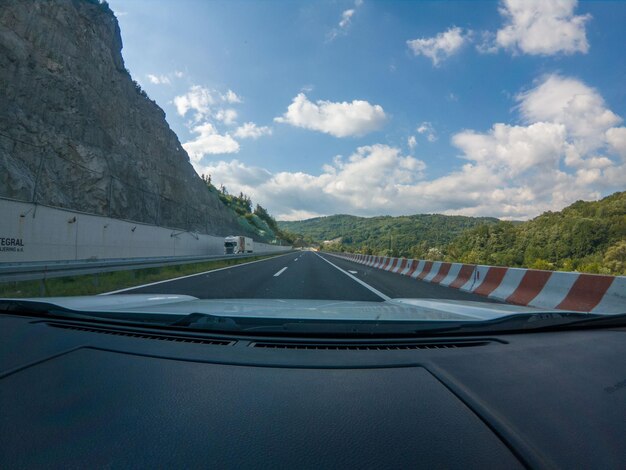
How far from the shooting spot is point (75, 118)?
877 inches

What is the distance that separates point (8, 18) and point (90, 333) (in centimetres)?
2591

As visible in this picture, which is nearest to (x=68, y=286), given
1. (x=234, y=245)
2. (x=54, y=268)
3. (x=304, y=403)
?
(x=54, y=268)

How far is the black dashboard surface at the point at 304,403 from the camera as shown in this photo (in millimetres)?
1242

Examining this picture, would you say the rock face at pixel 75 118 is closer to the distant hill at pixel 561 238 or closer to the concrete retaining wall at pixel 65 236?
the concrete retaining wall at pixel 65 236

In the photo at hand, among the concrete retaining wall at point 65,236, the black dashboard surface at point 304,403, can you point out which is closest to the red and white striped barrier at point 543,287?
the black dashboard surface at point 304,403

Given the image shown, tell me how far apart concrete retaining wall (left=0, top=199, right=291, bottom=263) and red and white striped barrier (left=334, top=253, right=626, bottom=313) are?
1312cm

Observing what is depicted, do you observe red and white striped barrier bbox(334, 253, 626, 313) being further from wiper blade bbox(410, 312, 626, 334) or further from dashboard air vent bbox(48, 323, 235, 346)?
dashboard air vent bbox(48, 323, 235, 346)

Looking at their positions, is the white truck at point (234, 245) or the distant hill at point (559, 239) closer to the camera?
the distant hill at point (559, 239)

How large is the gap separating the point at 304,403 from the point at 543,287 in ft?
23.9

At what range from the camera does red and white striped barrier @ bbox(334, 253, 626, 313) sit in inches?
221

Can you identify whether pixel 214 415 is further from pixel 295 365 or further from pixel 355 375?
pixel 355 375

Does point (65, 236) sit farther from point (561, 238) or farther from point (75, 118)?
point (561, 238)

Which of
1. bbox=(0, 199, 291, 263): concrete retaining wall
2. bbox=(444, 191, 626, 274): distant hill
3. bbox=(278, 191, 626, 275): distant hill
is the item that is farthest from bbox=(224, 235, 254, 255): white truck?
bbox=(444, 191, 626, 274): distant hill

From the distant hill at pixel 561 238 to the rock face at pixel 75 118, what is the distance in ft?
84.2
